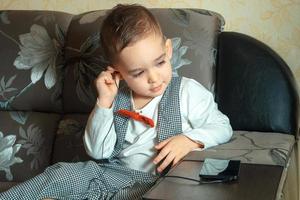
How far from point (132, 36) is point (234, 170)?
16.9 inches

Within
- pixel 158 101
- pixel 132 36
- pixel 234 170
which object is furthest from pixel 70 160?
pixel 234 170

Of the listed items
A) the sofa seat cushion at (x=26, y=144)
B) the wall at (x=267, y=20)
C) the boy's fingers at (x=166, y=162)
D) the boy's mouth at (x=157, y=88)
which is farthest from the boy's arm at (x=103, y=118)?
the wall at (x=267, y=20)

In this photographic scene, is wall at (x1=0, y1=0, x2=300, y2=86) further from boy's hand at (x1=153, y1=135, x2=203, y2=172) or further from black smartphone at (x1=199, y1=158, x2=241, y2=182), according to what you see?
black smartphone at (x1=199, y1=158, x2=241, y2=182)

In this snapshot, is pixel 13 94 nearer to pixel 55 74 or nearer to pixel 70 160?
pixel 55 74

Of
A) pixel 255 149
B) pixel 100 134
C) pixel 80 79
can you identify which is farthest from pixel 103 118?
pixel 255 149

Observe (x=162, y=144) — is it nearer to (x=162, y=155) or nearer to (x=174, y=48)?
(x=162, y=155)

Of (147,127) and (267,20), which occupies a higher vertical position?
(267,20)

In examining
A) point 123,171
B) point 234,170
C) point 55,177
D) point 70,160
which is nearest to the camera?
point 234,170

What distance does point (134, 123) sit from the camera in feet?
4.82

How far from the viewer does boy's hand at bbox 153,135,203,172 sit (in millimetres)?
1288

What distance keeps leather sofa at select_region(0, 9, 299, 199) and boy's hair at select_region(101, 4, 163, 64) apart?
258 mm

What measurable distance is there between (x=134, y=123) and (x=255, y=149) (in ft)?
1.13

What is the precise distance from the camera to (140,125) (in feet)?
4.78

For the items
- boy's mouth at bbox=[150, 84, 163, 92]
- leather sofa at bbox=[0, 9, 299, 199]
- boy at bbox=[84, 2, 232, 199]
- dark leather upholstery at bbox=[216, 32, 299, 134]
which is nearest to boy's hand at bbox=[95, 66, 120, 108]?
boy at bbox=[84, 2, 232, 199]
